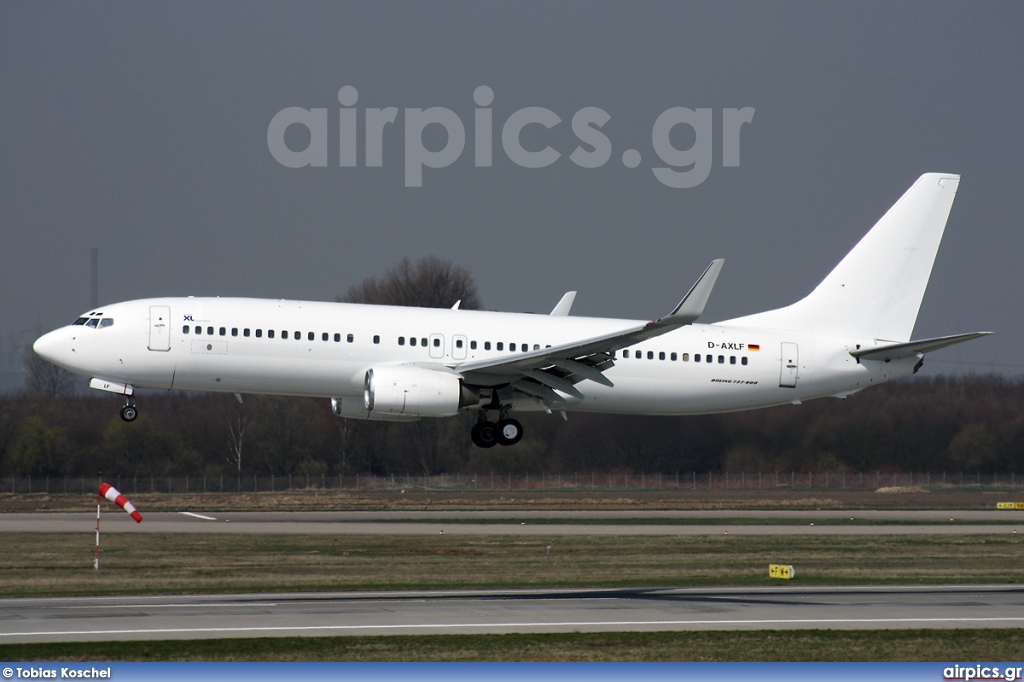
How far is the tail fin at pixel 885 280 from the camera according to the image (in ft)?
130

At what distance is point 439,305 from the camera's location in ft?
295

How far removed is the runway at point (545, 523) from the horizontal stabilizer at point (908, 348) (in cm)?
613

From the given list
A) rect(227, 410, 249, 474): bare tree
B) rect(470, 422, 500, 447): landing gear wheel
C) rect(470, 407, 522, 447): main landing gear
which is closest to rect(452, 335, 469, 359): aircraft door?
rect(470, 407, 522, 447): main landing gear

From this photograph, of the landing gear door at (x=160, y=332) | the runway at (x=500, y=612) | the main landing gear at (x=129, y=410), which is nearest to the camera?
the runway at (x=500, y=612)

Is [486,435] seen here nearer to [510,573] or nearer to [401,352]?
[401,352]

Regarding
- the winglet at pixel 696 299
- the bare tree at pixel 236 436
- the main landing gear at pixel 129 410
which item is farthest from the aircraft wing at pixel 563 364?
the bare tree at pixel 236 436

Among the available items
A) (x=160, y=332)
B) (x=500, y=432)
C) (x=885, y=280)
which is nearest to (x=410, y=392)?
(x=500, y=432)

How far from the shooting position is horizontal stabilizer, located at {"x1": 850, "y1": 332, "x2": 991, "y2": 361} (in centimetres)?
3391

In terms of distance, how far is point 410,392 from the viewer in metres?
33.7

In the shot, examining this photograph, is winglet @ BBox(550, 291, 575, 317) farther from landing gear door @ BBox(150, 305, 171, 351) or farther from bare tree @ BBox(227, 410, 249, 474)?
bare tree @ BBox(227, 410, 249, 474)

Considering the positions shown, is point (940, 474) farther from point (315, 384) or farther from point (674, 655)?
point (674, 655)

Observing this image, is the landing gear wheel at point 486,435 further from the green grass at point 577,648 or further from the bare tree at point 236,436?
the bare tree at point 236,436

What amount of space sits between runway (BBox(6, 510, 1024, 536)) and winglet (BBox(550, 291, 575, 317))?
23.1 feet

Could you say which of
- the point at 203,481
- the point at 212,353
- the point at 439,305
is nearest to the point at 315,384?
the point at 212,353
